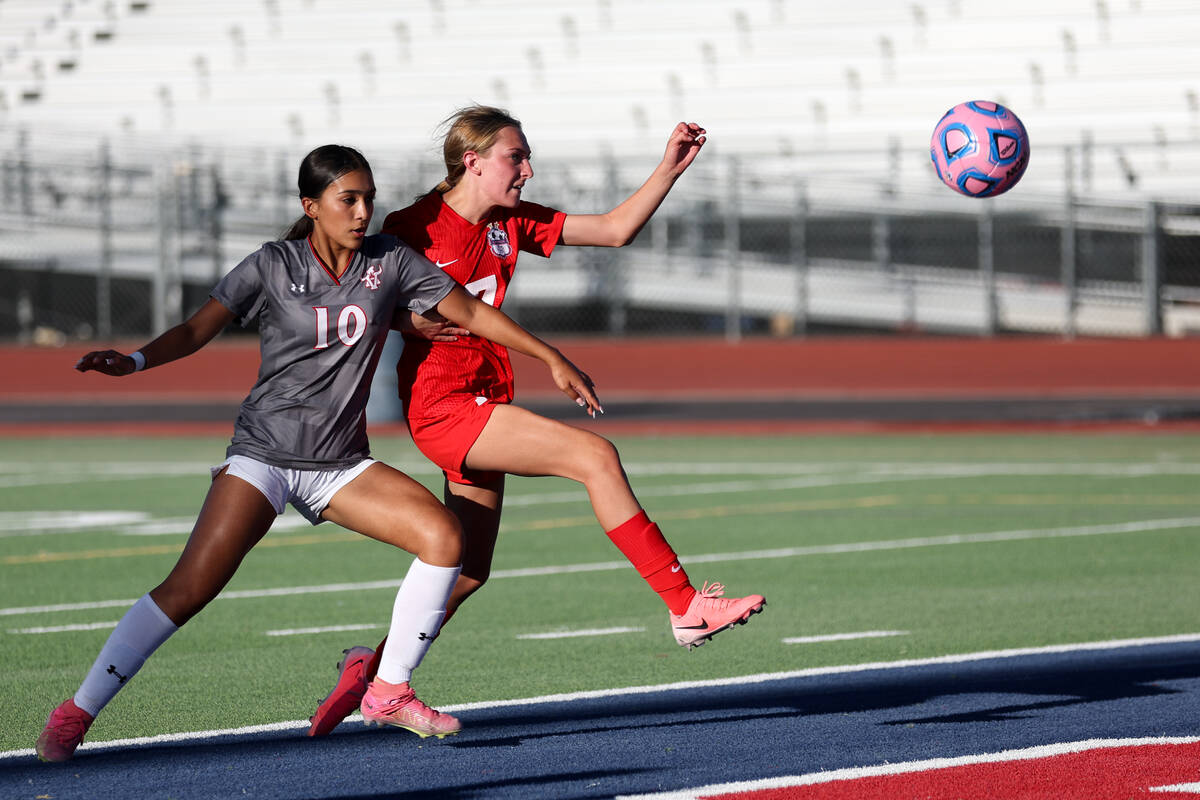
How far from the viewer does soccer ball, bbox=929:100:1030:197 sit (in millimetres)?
7934

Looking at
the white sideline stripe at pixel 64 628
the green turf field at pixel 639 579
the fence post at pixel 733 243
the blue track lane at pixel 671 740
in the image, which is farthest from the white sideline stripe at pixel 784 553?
the fence post at pixel 733 243

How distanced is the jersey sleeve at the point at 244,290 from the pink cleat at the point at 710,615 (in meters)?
1.69

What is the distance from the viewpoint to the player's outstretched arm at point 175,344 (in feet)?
17.4

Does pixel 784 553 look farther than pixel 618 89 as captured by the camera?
No

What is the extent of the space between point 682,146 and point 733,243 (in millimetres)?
19094

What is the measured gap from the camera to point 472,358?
6.04 m

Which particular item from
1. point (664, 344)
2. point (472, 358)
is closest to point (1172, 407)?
point (664, 344)

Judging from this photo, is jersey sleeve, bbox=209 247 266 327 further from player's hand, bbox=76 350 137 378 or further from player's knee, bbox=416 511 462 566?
player's knee, bbox=416 511 462 566

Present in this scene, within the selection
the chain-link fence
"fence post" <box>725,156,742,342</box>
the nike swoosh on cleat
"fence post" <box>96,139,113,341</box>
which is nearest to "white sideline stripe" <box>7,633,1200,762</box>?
the nike swoosh on cleat

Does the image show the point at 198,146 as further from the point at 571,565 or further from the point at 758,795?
the point at 758,795

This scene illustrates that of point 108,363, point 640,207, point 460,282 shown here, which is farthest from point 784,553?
point 108,363

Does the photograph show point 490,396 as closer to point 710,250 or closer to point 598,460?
point 598,460

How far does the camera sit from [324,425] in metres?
5.61

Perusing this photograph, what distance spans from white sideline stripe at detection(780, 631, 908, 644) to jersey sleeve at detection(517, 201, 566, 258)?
2374 mm
